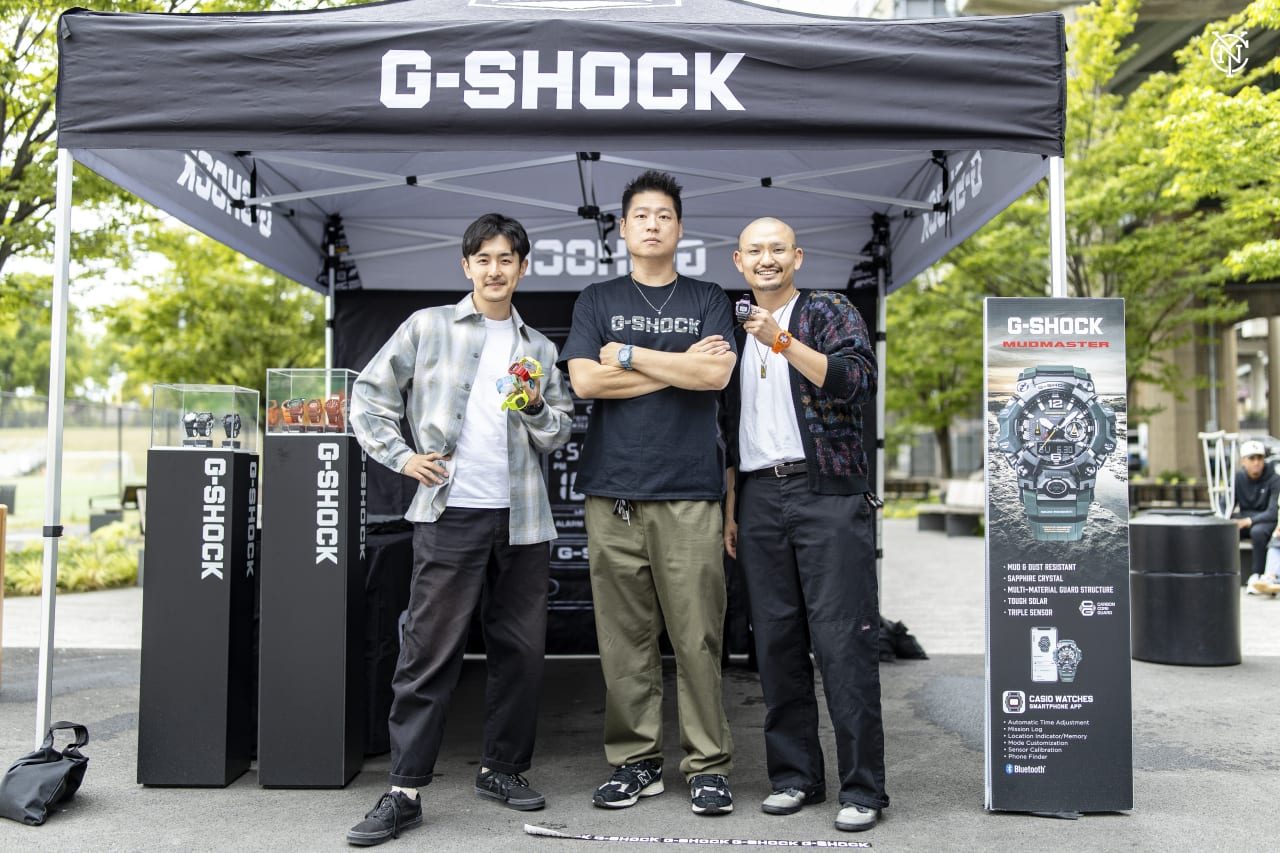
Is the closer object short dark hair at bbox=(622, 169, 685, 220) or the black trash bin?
short dark hair at bbox=(622, 169, 685, 220)

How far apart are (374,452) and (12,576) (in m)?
9.58

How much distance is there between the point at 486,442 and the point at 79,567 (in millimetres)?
9920

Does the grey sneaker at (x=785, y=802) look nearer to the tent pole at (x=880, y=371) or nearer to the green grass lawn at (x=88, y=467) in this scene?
the tent pole at (x=880, y=371)

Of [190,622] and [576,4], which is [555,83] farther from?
[190,622]

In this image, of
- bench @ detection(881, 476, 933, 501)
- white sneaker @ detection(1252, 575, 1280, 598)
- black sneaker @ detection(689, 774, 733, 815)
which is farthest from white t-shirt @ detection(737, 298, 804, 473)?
bench @ detection(881, 476, 933, 501)

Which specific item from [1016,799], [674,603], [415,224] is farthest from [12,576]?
[1016,799]

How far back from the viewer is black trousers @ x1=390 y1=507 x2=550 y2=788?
3.59 metres

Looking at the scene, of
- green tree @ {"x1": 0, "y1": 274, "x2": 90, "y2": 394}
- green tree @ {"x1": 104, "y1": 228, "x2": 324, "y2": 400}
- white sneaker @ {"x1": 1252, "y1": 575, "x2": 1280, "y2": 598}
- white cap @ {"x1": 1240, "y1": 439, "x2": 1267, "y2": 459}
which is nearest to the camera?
white sneaker @ {"x1": 1252, "y1": 575, "x2": 1280, "y2": 598}

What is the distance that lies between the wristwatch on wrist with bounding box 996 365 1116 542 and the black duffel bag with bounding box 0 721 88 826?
3.60m

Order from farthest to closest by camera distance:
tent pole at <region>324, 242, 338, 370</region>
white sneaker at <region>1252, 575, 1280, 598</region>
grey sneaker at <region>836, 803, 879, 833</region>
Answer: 1. white sneaker at <region>1252, 575, 1280, 598</region>
2. tent pole at <region>324, 242, 338, 370</region>
3. grey sneaker at <region>836, 803, 879, 833</region>

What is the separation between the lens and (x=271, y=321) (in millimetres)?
18875

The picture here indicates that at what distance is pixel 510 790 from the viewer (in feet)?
12.4

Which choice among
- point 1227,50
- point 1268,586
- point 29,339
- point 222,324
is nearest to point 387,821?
point 1268,586

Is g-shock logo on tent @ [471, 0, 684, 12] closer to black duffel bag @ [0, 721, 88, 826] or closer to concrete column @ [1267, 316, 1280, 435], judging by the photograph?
black duffel bag @ [0, 721, 88, 826]
